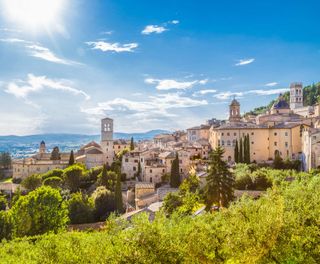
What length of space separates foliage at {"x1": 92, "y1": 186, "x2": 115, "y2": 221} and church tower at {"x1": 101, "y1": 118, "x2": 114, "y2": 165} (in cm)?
2595

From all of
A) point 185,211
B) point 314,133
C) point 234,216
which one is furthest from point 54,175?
point 234,216

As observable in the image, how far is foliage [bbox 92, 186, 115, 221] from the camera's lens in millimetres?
51519

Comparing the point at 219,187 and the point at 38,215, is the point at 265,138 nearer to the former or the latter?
the point at 219,187

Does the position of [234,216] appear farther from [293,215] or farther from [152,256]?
[152,256]

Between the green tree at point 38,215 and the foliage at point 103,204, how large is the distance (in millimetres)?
11131

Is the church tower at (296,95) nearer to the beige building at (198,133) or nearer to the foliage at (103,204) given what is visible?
the beige building at (198,133)

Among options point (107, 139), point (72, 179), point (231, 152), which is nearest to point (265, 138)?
point (231, 152)

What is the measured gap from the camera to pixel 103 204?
171 feet

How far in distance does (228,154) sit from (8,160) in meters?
67.8

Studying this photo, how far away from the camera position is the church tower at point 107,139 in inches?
3142

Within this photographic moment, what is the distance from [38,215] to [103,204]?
1447 cm

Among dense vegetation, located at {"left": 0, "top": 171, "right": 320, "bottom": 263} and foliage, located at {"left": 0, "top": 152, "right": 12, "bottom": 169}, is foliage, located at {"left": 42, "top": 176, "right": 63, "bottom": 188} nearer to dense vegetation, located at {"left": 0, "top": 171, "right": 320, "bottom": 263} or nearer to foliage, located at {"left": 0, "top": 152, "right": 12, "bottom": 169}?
foliage, located at {"left": 0, "top": 152, "right": 12, "bottom": 169}

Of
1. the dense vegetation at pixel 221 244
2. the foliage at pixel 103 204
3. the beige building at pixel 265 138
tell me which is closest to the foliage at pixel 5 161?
the foliage at pixel 103 204

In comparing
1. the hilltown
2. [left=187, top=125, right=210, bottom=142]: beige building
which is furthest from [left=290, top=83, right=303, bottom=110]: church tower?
[left=187, top=125, right=210, bottom=142]: beige building
